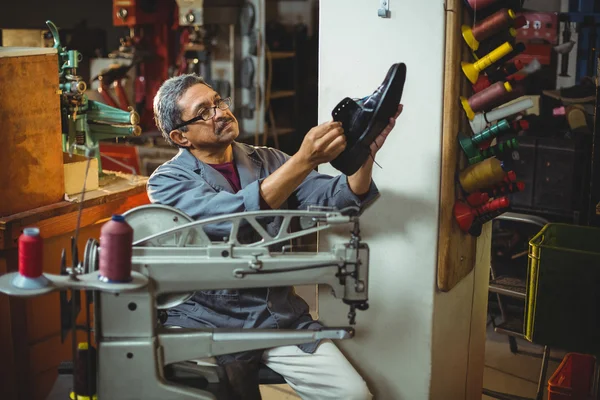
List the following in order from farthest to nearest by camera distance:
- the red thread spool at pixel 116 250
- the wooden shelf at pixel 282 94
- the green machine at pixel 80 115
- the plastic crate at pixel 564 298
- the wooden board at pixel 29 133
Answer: the wooden shelf at pixel 282 94 → the green machine at pixel 80 115 → the wooden board at pixel 29 133 → the plastic crate at pixel 564 298 → the red thread spool at pixel 116 250

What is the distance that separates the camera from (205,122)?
2.34m

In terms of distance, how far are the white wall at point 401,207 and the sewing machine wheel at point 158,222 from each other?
613 millimetres

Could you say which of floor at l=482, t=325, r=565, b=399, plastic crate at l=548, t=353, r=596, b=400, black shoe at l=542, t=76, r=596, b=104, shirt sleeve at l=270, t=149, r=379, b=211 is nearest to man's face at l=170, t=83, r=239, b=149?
shirt sleeve at l=270, t=149, r=379, b=211

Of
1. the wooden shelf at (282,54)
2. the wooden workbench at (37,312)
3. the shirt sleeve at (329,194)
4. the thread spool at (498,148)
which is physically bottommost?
the wooden workbench at (37,312)

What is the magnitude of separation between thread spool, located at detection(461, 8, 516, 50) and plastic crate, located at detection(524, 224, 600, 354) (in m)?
Answer: 0.81

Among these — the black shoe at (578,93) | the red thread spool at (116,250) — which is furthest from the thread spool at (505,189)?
the black shoe at (578,93)

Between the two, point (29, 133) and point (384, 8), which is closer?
point (384, 8)

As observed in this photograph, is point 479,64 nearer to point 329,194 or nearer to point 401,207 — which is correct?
point 401,207

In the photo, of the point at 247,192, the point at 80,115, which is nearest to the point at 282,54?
the point at 80,115

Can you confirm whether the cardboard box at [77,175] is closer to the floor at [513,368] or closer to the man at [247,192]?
the man at [247,192]

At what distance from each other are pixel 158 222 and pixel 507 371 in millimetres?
2196

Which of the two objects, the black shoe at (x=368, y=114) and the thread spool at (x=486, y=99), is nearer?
the black shoe at (x=368, y=114)

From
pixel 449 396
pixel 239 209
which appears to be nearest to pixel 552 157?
pixel 449 396

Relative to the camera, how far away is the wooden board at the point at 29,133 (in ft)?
8.74
